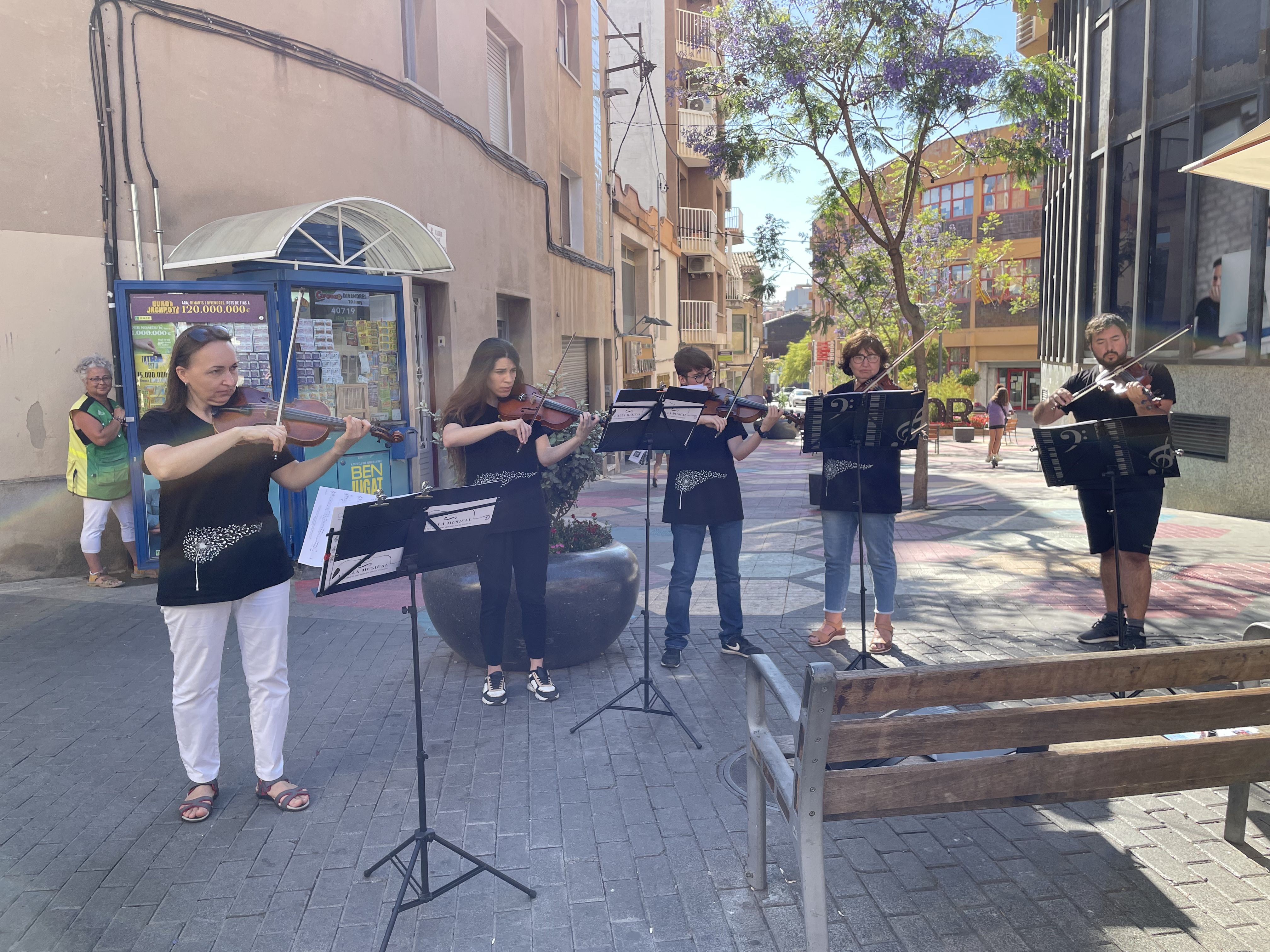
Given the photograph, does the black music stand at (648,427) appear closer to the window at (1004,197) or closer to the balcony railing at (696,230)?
the balcony railing at (696,230)

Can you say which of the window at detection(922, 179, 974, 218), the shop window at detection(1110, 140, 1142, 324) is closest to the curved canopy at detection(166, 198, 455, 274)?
the shop window at detection(1110, 140, 1142, 324)

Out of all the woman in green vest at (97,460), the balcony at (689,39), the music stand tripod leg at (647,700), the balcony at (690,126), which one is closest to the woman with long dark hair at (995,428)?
the balcony at (690,126)

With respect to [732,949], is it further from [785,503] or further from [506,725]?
[785,503]

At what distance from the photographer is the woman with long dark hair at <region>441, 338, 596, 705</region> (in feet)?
15.1

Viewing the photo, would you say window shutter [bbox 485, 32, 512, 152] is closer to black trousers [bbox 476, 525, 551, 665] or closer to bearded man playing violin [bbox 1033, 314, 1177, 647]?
black trousers [bbox 476, 525, 551, 665]

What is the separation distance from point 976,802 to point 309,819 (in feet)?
8.36

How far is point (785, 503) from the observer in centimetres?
1324

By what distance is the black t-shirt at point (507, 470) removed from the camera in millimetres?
4695

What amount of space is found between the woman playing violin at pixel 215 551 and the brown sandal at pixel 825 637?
10.4 ft

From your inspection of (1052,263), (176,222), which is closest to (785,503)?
(176,222)

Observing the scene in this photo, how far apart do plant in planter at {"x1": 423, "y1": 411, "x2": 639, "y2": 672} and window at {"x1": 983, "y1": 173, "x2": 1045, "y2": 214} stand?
40.5 m

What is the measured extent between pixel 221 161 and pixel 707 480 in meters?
5.67

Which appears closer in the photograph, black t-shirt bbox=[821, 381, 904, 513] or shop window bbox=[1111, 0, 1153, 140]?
black t-shirt bbox=[821, 381, 904, 513]

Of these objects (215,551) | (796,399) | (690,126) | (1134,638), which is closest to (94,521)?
(215,551)
